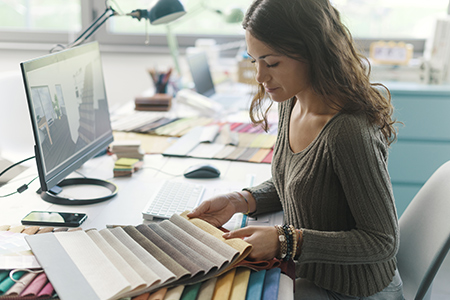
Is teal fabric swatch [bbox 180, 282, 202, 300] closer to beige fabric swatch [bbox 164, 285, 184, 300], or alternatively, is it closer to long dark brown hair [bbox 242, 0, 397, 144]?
beige fabric swatch [bbox 164, 285, 184, 300]

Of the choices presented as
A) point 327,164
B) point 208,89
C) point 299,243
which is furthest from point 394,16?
point 299,243

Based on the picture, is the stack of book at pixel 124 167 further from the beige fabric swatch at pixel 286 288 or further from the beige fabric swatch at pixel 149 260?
the beige fabric swatch at pixel 286 288

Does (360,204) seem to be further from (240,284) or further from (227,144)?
(227,144)

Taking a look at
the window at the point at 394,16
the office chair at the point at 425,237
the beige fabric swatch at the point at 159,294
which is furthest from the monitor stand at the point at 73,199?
the window at the point at 394,16

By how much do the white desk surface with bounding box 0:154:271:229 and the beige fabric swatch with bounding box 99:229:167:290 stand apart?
0.21 metres

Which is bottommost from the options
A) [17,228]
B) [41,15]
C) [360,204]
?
[17,228]

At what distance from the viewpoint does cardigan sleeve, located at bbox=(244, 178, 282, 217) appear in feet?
4.34

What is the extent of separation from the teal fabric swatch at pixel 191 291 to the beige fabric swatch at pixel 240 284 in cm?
7

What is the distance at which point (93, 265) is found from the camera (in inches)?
35.3

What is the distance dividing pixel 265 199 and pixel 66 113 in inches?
24.8

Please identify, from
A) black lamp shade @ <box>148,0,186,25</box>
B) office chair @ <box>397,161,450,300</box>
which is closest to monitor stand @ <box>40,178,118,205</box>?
black lamp shade @ <box>148,0,186,25</box>

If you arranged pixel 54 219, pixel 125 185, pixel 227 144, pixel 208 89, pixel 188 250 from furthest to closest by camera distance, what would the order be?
pixel 208 89 < pixel 227 144 < pixel 125 185 < pixel 54 219 < pixel 188 250

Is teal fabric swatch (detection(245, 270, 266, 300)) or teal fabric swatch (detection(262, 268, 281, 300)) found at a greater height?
teal fabric swatch (detection(245, 270, 266, 300))

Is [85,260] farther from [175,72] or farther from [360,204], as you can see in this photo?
[175,72]
